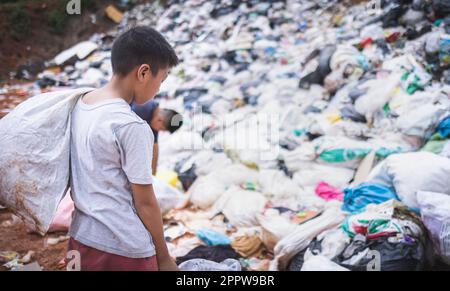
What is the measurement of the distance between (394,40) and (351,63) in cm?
76

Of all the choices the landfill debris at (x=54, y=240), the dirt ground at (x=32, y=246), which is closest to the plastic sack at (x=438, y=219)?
the dirt ground at (x=32, y=246)

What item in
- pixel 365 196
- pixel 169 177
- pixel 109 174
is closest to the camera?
pixel 109 174

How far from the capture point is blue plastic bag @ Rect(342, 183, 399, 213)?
6.70 ft

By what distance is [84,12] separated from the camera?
333 inches

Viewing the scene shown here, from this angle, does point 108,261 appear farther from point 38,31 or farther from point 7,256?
point 38,31

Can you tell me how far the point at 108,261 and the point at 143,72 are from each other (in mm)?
509

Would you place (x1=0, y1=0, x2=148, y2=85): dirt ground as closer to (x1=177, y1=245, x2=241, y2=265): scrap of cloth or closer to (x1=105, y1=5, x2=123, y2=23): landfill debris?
(x1=105, y1=5, x2=123, y2=23): landfill debris

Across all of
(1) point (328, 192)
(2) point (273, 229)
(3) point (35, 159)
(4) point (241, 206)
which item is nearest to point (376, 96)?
(1) point (328, 192)

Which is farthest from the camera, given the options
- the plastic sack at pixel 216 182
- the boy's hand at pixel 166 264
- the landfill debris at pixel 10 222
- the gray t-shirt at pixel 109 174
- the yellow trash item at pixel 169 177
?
the yellow trash item at pixel 169 177

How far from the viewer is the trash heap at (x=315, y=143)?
71.7 inches

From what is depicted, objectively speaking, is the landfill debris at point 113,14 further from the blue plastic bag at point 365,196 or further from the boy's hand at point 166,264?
the boy's hand at point 166,264

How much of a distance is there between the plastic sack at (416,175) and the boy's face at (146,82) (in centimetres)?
141

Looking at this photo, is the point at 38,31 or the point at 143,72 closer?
the point at 143,72

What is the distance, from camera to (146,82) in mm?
1056
